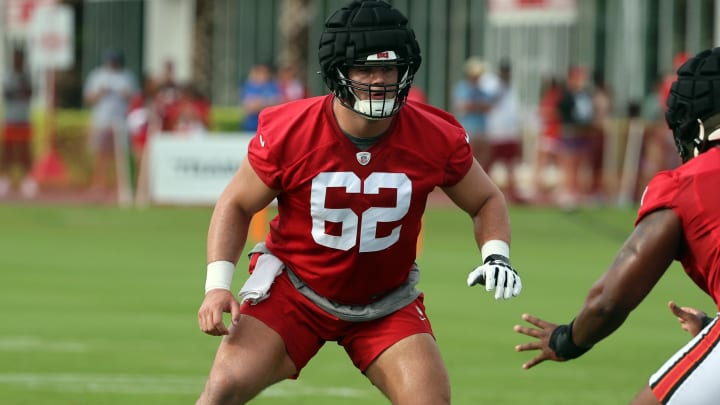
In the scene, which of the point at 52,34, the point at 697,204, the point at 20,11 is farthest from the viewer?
the point at 20,11

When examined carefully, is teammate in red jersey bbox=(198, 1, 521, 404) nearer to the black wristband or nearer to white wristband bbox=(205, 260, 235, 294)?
white wristband bbox=(205, 260, 235, 294)

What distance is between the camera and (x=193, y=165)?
72.2 feet

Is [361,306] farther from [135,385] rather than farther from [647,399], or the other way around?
[135,385]

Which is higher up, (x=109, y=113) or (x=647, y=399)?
(x=647, y=399)

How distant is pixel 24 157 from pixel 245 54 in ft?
21.4

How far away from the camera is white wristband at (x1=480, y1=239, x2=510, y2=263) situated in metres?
6.67

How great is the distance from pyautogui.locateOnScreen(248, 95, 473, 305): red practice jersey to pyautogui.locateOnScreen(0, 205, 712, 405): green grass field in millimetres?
2727

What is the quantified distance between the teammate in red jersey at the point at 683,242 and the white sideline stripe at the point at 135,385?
4.15 metres

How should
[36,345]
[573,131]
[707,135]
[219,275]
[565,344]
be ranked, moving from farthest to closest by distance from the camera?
[573,131] < [36,345] < [219,275] < [565,344] < [707,135]

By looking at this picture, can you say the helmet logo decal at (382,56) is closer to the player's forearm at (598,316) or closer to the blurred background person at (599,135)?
the player's forearm at (598,316)

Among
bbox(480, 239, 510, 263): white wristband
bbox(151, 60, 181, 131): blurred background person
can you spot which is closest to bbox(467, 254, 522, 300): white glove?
bbox(480, 239, 510, 263): white wristband

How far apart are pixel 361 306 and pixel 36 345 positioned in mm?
5343

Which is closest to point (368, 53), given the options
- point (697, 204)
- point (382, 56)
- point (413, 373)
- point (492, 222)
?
point (382, 56)

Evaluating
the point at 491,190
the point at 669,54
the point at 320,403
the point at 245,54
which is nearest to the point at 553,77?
the point at 669,54
